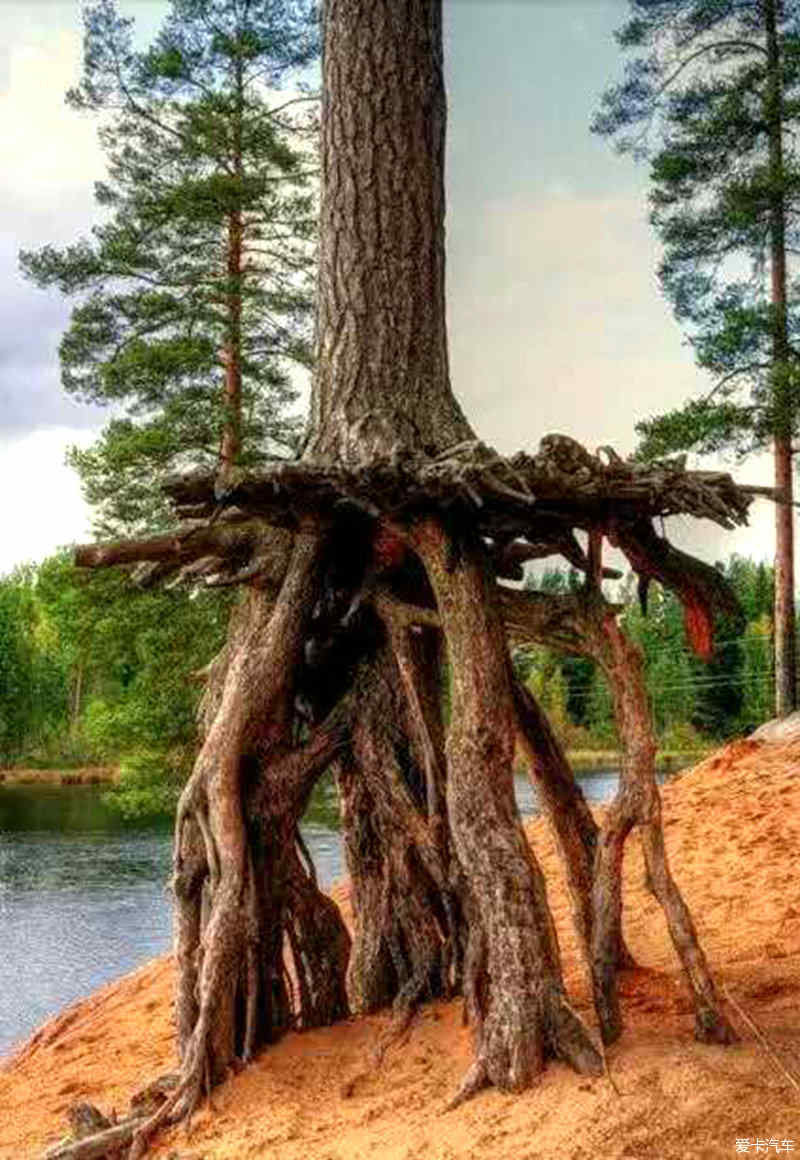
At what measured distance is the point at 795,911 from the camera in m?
7.68

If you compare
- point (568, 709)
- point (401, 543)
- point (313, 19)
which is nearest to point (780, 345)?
point (313, 19)

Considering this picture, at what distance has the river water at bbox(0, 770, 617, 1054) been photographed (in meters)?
14.9

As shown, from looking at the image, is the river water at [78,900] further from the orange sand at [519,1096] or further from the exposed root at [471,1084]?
the exposed root at [471,1084]

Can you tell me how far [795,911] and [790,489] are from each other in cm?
955

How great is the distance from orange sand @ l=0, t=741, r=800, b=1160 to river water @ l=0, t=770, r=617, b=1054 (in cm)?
612

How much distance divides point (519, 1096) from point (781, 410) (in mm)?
12717

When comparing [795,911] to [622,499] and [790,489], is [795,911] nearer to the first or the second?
[622,499]

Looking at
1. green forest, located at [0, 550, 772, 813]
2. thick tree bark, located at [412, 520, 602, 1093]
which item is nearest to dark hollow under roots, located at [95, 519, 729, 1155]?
thick tree bark, located at [412, 520, 602, 1093]

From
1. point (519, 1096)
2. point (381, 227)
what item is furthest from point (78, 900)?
point (519, 1096)

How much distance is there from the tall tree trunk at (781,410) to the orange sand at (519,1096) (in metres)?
8.20

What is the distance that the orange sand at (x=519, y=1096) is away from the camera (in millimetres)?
4047

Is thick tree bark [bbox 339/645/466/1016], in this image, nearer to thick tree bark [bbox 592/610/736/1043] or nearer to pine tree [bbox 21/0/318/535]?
thick tree bark [bbox 592/610/736/1043]

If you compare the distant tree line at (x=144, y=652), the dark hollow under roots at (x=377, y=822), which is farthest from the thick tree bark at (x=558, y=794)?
the distant tree line at (x=144, y=652)

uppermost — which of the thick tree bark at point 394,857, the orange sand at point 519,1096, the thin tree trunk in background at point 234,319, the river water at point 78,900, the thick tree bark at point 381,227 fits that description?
the thin tree trunk in background at point 234,319
